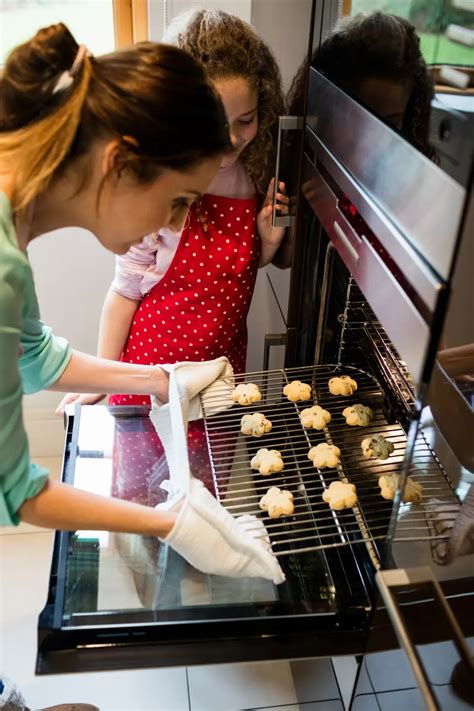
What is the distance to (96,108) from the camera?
69 cm

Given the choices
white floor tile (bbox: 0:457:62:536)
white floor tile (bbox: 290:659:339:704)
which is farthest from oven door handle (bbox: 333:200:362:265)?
white floor tile (bbox: 0:457:62:536)

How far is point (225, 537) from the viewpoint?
828 mm

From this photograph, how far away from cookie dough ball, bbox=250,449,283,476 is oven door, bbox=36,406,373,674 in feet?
0.46

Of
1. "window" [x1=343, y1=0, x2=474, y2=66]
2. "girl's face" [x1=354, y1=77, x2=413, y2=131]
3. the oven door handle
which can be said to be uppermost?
"window" [x1=343, y1=0, x2=474, y2=66]

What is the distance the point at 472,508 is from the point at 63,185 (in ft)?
1.90

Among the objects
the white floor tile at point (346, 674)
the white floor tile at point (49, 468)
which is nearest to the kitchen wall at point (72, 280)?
the white floor tile at point (49, 468)

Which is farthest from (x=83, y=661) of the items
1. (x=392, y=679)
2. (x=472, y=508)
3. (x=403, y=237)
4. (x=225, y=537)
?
(x=403, y=237)

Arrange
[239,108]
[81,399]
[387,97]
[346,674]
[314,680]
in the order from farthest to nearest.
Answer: [81,399] → [314,680] → [239,108] → [346,674] → [387,97]

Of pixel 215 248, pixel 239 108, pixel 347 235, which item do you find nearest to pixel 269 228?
pixel 215 248

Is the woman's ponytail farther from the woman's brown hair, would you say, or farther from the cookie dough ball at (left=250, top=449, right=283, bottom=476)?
the cookie dough ball at (left=250, top=449, right=283, bottom=476)

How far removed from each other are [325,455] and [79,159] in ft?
1.79

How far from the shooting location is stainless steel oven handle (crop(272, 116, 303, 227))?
108 cm

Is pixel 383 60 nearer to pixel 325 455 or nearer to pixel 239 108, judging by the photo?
pixel 239 108

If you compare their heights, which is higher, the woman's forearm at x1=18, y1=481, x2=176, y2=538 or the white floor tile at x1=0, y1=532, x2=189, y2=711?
the woman's forearm at x1=18, y1=481, x2=176, y2=538
